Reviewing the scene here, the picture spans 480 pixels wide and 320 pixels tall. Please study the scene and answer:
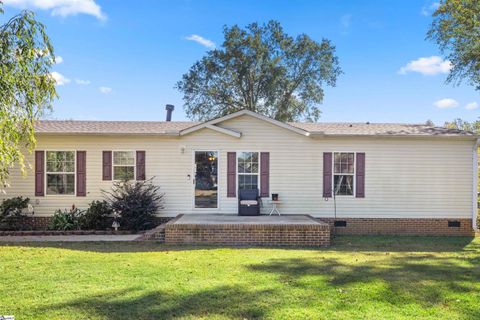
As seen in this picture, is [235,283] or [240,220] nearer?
[235,283]

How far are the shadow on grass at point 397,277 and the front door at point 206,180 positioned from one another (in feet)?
15.3

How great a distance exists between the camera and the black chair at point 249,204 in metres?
10.9

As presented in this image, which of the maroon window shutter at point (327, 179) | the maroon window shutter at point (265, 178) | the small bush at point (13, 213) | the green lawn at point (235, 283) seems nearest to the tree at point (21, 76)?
the green lawn at point (235, 283)

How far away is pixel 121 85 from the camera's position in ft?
73.8

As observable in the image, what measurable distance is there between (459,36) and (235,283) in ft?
39.7

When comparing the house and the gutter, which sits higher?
the gutter

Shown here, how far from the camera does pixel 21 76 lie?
6.11 m

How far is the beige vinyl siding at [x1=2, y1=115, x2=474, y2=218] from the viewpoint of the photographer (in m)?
11.2

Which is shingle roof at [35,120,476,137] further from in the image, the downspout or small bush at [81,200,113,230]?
small bush at [81,200,113,230]

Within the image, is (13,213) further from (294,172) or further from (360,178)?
(360,178)

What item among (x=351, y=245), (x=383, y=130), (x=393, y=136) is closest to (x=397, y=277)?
(x=351, y=245)

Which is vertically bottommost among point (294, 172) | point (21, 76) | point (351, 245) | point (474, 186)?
point (351, 245)

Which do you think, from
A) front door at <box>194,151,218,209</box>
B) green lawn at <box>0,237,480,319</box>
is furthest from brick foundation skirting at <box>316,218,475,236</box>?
front door at <box>194,151,218,209</box>

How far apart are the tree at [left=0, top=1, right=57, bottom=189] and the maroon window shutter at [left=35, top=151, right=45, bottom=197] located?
5084 millimetres
